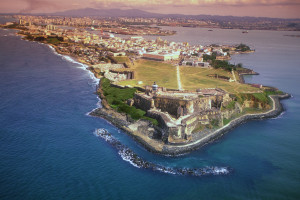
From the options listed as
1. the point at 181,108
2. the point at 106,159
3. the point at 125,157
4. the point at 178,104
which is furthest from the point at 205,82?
the point at 106,159

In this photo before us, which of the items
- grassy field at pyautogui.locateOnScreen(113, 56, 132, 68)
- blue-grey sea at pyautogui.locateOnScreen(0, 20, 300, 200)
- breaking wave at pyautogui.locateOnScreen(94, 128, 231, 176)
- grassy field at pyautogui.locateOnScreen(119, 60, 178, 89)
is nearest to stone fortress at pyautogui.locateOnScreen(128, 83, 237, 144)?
blue-grey sea at pyautogui.locateOnScreen(0, 20, 300, 200)

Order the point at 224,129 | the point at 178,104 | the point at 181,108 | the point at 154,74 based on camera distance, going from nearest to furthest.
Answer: the point at 224,129 → the point at 181,108 → the point at 178,104 → the point at 154,74

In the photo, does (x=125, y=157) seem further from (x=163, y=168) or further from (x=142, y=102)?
(x=142, y=102)

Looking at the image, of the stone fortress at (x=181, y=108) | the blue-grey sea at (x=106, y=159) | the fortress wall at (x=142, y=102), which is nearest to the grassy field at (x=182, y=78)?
the stone fortress at (x=181, y=108)

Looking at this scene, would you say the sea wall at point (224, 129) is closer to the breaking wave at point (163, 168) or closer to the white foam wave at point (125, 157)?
the breaking wave at point (163, 168)

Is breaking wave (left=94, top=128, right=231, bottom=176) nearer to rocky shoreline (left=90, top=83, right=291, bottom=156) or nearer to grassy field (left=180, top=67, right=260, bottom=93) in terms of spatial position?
rocky shoreline (left=90, top=83, right=291, bottom=156)

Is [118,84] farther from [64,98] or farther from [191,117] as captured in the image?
[191,117]

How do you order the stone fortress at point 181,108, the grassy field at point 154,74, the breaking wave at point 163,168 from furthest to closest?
the grassy field at point 154,74, the stone fortress at point 181,108, the breaking wave at point 163,168
